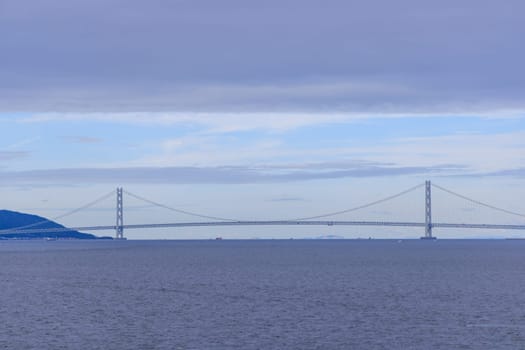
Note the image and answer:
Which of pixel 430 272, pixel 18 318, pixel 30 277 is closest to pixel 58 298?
pixel 18 318

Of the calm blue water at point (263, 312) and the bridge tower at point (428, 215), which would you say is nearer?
the calm blue water at point (263, 312)

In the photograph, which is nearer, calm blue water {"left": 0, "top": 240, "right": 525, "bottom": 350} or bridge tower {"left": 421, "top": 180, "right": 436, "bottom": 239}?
calm blue water {"left": 0, "top": 240, "right": 525, "bottom": 350}

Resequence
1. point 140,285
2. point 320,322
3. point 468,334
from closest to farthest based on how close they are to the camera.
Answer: point 468,334, point 320,322, point 140,285

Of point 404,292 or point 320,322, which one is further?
point 404,292

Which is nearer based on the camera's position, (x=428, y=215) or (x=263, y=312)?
(x=263, y=312)

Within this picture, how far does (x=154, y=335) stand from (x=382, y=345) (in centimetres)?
744

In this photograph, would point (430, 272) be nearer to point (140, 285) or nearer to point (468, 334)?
point (140, 285)

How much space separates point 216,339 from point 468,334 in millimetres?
8084

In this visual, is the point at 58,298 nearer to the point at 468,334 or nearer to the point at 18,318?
the point at 18,318

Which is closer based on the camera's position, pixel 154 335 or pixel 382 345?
pixel 382 345

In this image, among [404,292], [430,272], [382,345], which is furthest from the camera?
[430,272]

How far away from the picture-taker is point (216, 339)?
31.0m

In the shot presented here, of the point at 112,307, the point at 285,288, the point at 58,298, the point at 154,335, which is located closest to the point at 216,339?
the point at 154,335

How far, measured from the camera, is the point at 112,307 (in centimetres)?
4206
